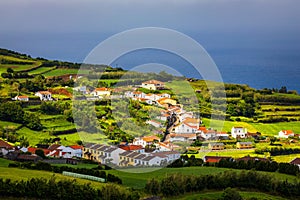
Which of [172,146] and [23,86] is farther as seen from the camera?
[23,86]

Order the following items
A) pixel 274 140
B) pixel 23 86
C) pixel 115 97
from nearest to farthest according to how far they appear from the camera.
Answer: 1. pixel 274 140
2. pixel 115 97
3. pixel 23 86

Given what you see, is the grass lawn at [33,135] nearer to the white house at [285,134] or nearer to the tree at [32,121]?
the tree at [32,121]

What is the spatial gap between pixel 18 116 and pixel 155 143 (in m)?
8.05

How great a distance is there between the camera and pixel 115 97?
35094mm

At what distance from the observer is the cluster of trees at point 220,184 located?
18.0 meters

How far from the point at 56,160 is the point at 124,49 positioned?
17.0 feet

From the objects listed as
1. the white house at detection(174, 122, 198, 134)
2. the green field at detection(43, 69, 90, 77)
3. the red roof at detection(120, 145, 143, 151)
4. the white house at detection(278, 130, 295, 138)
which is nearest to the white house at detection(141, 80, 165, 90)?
the green field at detection(43, 69, 90, 77)

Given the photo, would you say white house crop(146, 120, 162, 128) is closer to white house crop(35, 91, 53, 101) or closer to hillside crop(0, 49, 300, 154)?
hillside crop(0, 49, 300, 154)

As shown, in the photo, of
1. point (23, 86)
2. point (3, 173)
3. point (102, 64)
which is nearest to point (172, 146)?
point (3, 173)

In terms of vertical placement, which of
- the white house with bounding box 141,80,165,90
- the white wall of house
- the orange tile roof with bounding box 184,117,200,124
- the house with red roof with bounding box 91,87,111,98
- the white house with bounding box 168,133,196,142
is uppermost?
the white house with bounding box 141,80,165,90

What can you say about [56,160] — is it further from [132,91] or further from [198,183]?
[132,91]

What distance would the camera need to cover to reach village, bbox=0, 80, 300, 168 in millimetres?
23219

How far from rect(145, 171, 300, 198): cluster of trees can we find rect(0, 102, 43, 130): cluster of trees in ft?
43.4

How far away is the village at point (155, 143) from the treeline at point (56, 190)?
18.2ft
